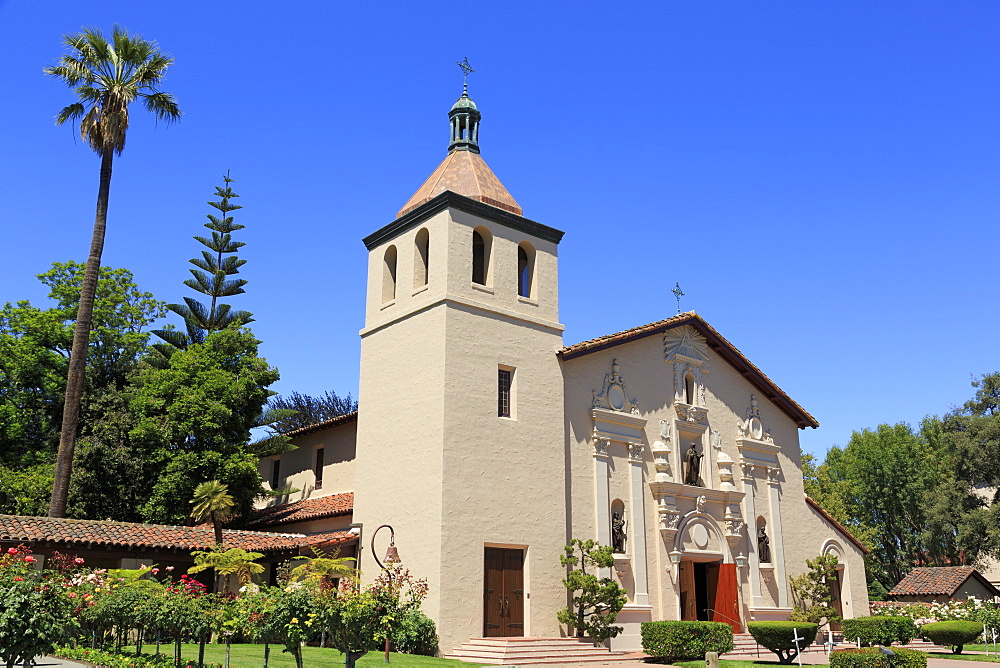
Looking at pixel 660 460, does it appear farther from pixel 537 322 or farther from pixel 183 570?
pixel 183 570

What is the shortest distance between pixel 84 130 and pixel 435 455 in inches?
769

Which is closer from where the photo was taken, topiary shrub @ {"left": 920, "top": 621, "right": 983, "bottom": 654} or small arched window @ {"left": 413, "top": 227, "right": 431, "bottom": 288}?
small arched window @ {"left": 413, "top": 227, "right": 431, "bottom": 288}

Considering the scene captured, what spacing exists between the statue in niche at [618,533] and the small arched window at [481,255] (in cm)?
792

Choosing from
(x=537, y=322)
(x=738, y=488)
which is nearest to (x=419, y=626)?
(x=537, y=322)

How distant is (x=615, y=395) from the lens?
24.6m

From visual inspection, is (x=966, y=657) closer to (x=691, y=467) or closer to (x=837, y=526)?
(x=837, y=526)

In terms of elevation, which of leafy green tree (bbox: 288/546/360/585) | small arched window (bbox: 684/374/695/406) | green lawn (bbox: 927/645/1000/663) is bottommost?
green lawn (bbox: 927/645/1000/663)

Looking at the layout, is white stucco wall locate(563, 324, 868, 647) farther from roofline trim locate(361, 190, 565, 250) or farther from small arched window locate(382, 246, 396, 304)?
small arched window locate(382, 246, 396, 304)

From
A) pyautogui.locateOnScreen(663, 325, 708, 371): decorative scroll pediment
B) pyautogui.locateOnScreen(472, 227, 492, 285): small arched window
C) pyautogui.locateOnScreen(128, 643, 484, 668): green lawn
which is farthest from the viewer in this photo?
pyautogui.locateOnScreen(663, 325, 708, 371): decorative scroll pediment

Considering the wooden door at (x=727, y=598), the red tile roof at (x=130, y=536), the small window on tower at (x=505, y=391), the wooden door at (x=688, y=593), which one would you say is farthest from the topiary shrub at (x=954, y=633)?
the red tile roof at (x=130, y=536)

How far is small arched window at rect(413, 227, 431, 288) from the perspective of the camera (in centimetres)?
2303

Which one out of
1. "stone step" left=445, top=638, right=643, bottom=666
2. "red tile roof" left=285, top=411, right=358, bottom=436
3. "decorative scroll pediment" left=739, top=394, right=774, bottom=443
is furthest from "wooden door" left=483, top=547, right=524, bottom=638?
"decorative scroll pediment" left=739, top=394, right=774, bottom=443

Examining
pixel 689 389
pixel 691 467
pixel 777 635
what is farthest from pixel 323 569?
pixel 689 389

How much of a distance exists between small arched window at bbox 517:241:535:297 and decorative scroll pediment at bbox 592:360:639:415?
3605mm
